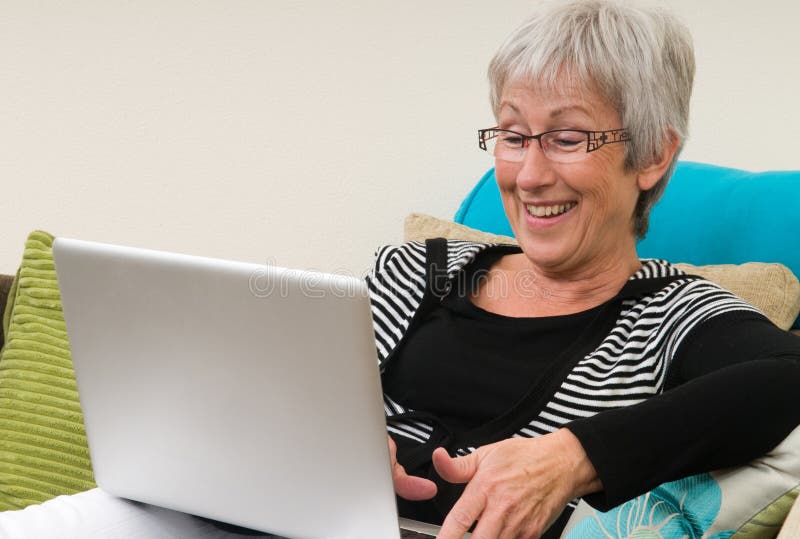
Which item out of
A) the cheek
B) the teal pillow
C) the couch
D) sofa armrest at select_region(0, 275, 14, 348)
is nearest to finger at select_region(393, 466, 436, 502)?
the cheek

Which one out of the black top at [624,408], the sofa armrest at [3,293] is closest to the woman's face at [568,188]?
the black top at [624,408]

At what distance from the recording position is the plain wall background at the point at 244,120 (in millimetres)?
2119

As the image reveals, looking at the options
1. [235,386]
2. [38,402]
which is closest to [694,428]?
[235,386]

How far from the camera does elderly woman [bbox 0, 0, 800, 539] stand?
1.18 m

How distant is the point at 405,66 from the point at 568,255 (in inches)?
36.3

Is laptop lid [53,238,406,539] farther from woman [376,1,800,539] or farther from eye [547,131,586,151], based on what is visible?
eye [547,131,586,151]

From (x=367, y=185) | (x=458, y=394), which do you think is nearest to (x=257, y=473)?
(x=458, y=394)

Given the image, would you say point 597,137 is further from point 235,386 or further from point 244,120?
point 244,120

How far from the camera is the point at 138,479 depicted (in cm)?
105

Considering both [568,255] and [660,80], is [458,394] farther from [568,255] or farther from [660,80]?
[660,80]

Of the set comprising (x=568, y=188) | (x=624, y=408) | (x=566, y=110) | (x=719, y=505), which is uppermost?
(x=566, y=110)

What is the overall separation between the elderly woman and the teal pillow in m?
0.19

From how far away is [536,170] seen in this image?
4.30 ft

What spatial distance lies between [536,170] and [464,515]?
1.99ft
